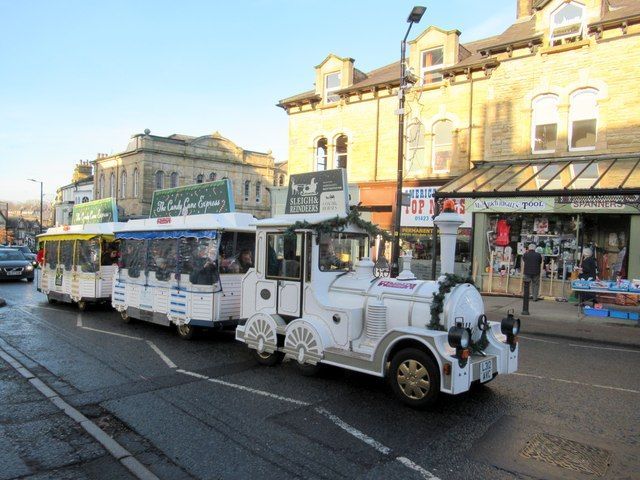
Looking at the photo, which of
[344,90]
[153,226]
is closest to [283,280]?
[153,226]

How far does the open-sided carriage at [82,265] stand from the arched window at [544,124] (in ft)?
46.6

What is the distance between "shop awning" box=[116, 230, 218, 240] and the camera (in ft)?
30.5

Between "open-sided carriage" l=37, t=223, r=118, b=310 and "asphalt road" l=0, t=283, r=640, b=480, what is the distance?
4843 millimetres

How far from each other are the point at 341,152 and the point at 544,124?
9.02 metres

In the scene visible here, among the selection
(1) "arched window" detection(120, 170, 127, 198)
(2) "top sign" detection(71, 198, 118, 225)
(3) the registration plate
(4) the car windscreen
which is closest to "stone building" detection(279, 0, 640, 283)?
(3) the registration plate

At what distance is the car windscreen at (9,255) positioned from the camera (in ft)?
76.9

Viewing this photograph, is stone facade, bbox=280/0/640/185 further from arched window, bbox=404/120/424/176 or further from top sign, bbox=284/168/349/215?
top sign, bbox=284/168/349/215

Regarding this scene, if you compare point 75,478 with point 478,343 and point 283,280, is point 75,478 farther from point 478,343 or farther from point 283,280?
point 478,343

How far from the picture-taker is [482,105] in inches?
729

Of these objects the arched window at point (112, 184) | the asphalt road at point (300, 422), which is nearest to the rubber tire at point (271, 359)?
the asphalt road at point (300, 422)

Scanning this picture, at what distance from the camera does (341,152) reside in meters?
23.0

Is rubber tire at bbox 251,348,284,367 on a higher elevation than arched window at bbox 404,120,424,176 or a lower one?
lower

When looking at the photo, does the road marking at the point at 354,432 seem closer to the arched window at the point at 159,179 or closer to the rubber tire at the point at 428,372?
the rubber tire at the point at 428,372

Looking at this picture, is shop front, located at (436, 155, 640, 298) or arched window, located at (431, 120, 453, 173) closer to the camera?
shop front, located at (436, 155, 640, 298)
